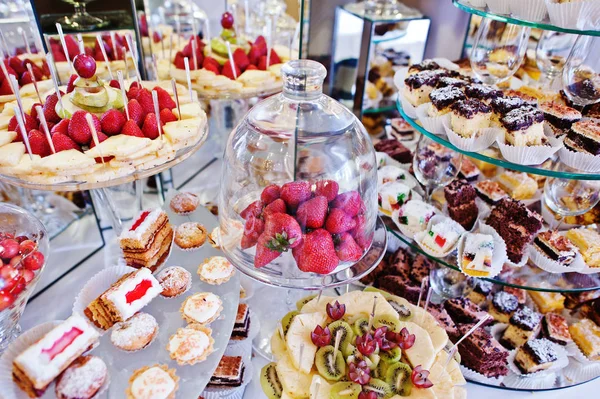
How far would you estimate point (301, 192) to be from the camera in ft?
4.96

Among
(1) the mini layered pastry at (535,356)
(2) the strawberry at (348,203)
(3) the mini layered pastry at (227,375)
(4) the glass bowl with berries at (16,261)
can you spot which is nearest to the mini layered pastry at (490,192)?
(1) the mini layered pastry at (535,356)

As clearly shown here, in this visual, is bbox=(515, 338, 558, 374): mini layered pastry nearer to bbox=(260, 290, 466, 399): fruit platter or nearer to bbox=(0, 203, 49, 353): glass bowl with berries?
bbox=(260, 290, 466, 399): fruit platter

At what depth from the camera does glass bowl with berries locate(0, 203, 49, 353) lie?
1.35 meters

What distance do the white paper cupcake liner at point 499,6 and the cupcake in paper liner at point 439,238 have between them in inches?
34.5

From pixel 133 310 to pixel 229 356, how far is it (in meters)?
0.42

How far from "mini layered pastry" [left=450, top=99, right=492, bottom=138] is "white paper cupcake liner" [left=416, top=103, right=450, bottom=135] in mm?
34

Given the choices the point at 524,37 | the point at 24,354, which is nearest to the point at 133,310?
the point at 24,354

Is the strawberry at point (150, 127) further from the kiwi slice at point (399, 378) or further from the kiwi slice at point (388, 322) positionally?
the kiwi slice at point (399, 378)

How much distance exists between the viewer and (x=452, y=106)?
1753 mm

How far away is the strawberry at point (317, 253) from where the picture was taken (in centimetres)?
142

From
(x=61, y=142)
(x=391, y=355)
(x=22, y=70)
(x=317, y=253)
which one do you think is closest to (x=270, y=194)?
(x=317, y=253)

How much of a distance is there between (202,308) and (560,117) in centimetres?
157

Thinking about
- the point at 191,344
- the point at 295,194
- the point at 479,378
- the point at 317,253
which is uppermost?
the point at 295,194

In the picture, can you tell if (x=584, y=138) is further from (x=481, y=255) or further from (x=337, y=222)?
(x=337, y=222)
